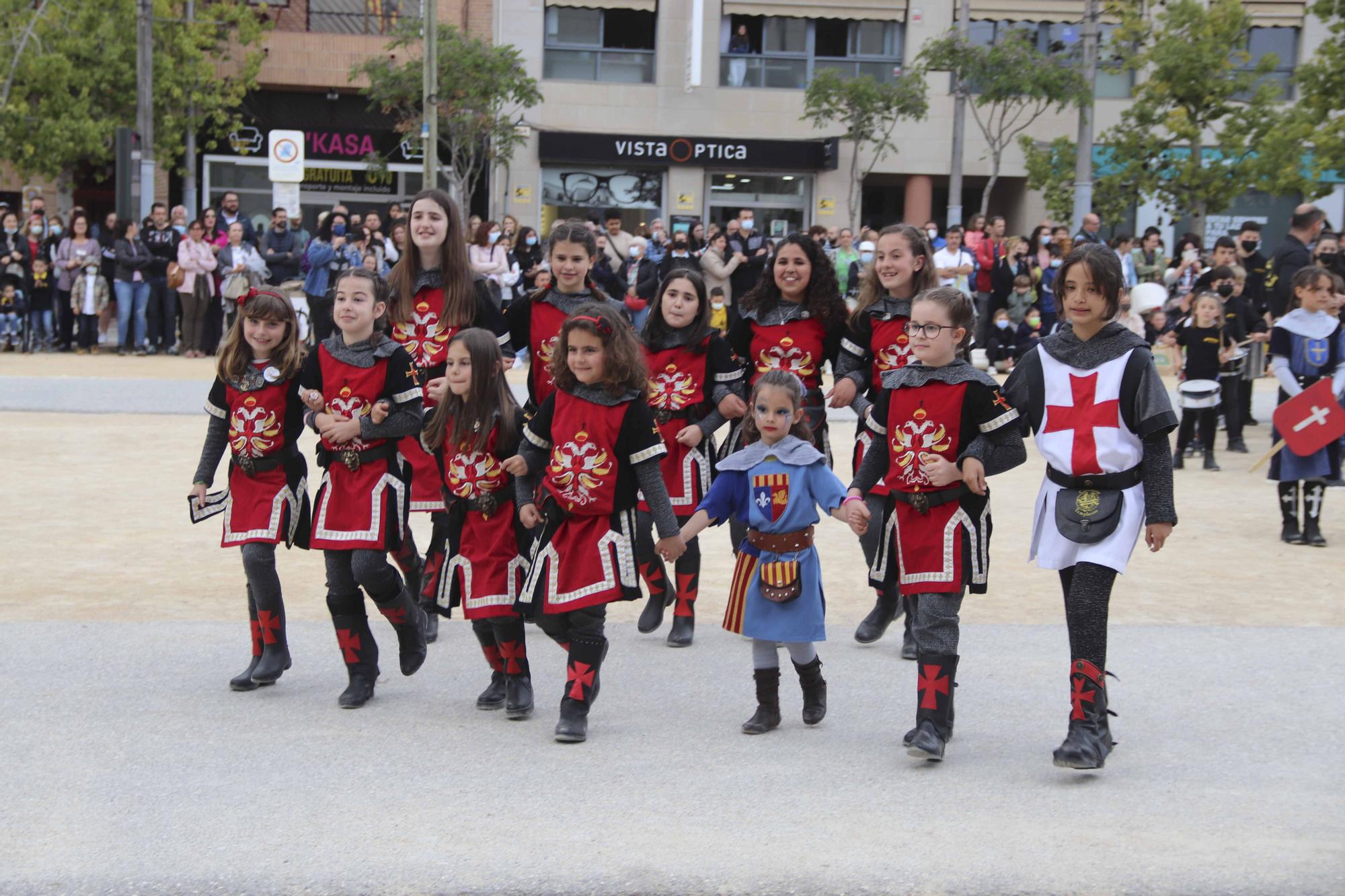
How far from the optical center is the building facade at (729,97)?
33.3 metres

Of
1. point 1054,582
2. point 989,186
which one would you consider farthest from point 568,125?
point 1054,582

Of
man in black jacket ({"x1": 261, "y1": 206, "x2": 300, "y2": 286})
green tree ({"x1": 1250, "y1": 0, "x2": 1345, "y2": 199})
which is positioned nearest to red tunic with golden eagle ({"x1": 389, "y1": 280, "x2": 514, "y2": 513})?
man in black jacket ({"x1": 261, "y1": 206, "x2": 300, "y2": 286})

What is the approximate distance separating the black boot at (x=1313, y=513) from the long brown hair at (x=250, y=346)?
6.42 metres

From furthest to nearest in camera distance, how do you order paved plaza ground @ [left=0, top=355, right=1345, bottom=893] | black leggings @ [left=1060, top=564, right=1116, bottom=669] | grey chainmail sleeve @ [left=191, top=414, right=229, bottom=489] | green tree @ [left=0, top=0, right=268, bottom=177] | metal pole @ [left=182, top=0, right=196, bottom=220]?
metal pole @ [left=182, top=0, right=196, bottom=220] < green tree @ [left=0, top=0, right=268, bottom=177] < grey chainmail sleeve @ [left=191, top=414, right=229, bottom=489] < black leggings @ [left=1060, top=564, right=1116, bottom=669] < paved plaza ground @ [left=0, top=355, right=1345, bottom=893]

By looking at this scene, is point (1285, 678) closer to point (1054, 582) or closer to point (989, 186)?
point (1054, 582)

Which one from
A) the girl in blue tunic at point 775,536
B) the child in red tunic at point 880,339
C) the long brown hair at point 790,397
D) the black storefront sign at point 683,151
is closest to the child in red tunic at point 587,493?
the girl in blue tunic at point 775,536

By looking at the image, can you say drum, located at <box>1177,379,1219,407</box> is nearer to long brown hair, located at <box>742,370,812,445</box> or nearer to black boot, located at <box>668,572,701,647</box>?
black boot, located at <box>668,572,701,647</box>

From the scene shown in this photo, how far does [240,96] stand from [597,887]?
29195 mm

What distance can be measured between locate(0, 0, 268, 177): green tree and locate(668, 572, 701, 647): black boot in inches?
917

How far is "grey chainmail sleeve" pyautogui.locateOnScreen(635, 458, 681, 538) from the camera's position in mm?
5309

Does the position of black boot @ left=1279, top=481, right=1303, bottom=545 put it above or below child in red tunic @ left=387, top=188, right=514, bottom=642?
below

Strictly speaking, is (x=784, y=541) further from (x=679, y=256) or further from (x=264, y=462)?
(x=679, y=256)

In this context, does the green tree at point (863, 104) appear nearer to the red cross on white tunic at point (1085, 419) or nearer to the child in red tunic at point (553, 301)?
the child in red tunic at point (553, 301)

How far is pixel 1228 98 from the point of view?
2712 cm
